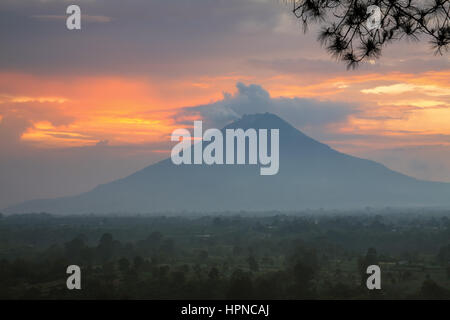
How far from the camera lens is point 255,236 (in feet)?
294

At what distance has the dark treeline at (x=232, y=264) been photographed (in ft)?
137

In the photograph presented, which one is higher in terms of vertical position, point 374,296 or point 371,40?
point 371,40

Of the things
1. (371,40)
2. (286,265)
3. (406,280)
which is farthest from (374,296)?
(371,40)

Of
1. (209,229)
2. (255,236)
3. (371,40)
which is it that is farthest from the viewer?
(209,229)

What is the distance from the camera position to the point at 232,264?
192 feet

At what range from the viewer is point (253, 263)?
183 ft


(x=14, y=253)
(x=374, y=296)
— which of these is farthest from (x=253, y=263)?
(x=14, y=253)

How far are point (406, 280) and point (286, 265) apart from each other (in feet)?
41.1

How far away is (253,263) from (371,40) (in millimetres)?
49378

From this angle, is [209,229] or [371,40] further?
→ [209,229]

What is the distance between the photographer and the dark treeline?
41.7m
